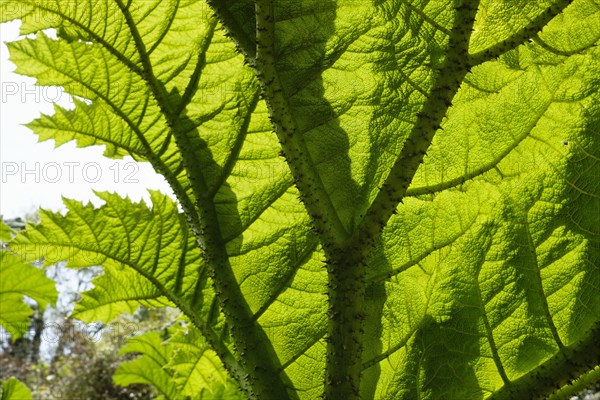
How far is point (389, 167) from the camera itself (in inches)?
47.6

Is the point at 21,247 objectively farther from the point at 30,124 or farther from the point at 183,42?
the point at 183,42

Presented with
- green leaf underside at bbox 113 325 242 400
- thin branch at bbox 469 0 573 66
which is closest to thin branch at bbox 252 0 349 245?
thin branch at bbox 469 0 573 66

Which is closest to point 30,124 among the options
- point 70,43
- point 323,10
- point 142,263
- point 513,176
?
point 70,43

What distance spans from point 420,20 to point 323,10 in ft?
0.58

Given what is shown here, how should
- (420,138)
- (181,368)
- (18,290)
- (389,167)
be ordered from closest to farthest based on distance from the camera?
(420,138) → (389,167) → (181,368) → (18,290)

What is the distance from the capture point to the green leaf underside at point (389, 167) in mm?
1173

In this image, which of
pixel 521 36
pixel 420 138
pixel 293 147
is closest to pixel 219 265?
pixel 293 147

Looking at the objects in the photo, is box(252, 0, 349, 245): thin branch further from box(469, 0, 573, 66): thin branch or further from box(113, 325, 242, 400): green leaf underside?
box(113, 325, 242, 400): green leaf underside

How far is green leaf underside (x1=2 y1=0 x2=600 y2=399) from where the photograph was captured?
46.2 inches

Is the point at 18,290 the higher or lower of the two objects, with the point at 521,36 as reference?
higher

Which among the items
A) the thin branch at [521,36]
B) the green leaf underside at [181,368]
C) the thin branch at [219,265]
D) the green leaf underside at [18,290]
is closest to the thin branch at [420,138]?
the thin branch at [521,36]

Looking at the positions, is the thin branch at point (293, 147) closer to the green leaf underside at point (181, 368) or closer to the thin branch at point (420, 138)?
the thin branch at point (420, 138)

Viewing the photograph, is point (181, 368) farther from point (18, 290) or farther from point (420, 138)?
point (420, 138)

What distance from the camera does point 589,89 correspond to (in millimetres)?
1193
